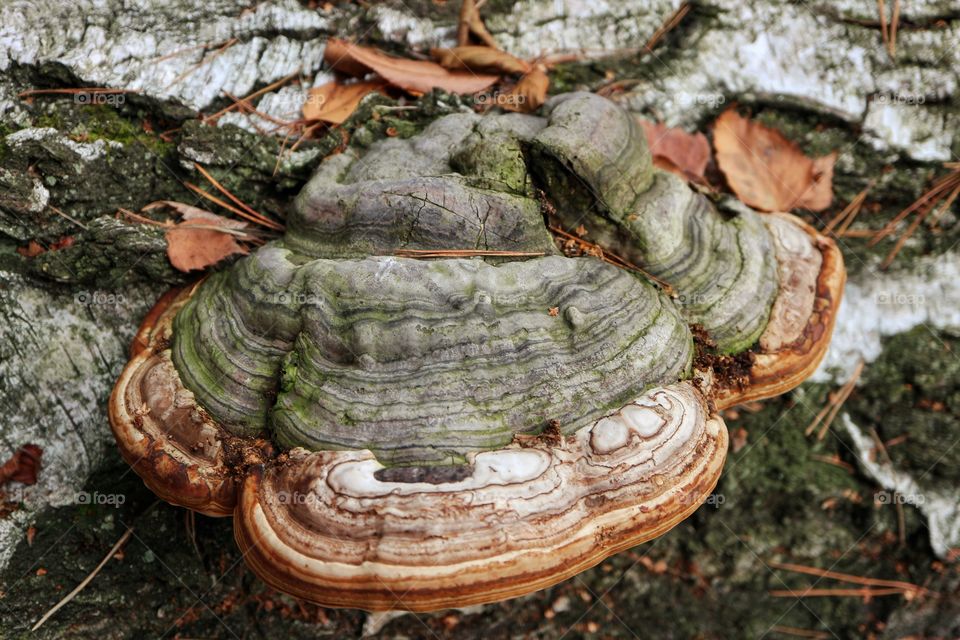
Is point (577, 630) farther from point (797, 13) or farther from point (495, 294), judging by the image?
point (797, 13)

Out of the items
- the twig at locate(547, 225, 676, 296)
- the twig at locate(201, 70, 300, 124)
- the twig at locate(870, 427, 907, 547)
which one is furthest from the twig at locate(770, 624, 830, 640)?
the twig at locate(201, 70, 300, 124)

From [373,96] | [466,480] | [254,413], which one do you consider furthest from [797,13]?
[254,413]

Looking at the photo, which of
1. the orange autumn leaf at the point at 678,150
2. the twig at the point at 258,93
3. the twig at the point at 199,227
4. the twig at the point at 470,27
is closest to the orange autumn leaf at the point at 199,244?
the twig at the point at 199,227

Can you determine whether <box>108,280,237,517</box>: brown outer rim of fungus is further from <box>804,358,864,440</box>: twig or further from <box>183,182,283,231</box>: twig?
<box>804,358,864,440</box>: twig

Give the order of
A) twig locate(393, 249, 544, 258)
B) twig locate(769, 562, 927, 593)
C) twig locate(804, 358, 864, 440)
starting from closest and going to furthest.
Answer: twig locate(393, 249, 544, 258) → twig locate(804, 358, 864, 440) → twig locate(769, 562, 927, 593)

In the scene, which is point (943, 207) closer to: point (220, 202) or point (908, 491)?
point (908, 491)

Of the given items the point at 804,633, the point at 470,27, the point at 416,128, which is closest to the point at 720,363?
the point at 416,128
